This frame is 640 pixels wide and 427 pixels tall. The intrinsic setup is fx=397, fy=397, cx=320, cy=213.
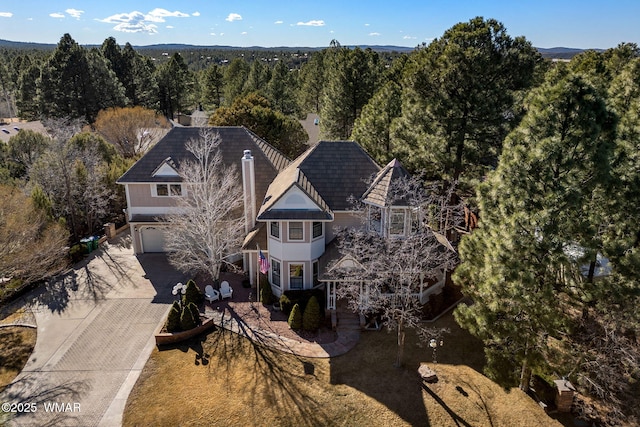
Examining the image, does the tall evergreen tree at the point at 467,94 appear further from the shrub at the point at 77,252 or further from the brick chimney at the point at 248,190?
the shrub at the point at 77,252

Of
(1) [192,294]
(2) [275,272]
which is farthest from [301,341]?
(1) [192,294]

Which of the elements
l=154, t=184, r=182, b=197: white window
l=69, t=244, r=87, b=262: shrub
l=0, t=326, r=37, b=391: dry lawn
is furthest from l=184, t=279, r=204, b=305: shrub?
l=69, t=244, r=87, b=262: shrub

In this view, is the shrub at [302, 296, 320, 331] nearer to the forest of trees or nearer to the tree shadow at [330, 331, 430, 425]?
the tree shadow at [330, 331, 430, 425]

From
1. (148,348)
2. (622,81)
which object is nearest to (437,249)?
(622,81)

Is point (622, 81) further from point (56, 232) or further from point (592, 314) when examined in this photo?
point (56, 232)

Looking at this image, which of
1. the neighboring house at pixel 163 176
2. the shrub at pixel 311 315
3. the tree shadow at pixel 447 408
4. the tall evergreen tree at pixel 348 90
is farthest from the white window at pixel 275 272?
the tall evergreen tree at pixel 348 90
